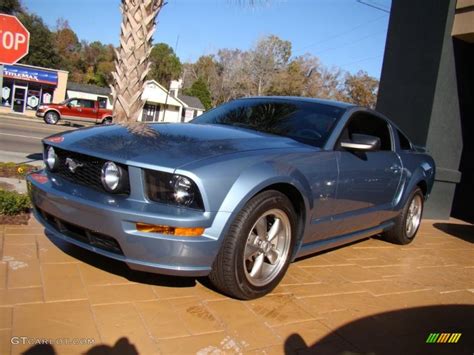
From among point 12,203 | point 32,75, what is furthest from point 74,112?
point 12,203

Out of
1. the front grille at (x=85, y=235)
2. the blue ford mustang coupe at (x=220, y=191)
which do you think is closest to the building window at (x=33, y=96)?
the blue ford mustang coupe at (x=220, y=191)

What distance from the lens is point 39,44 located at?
46156mm

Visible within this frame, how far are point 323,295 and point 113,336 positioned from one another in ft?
5.76

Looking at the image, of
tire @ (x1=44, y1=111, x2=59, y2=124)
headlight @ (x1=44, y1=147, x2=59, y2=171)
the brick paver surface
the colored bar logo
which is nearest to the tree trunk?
the brick paver surface

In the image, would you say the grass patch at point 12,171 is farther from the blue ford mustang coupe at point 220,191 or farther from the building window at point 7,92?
the building window at point 7,92

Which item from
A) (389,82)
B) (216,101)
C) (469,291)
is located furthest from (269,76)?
(469,291)

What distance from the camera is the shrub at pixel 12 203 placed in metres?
4.37

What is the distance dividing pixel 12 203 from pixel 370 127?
3.75 meters

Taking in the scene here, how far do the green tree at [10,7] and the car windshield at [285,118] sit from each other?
42.1m

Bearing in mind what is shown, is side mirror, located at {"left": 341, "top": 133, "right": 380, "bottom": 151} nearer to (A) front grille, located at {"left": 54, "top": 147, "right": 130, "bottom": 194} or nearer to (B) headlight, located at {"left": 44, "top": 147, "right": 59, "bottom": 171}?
(A) front grille, located at {"left": 54, "top": 147, "right": 130, "bottom": 194}

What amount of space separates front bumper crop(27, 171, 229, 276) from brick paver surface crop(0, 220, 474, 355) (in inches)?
13.2

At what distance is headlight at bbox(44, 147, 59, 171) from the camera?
3340 mm

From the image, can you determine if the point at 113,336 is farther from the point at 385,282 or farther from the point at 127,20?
the point at 127,20

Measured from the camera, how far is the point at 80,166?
10.2 feet
